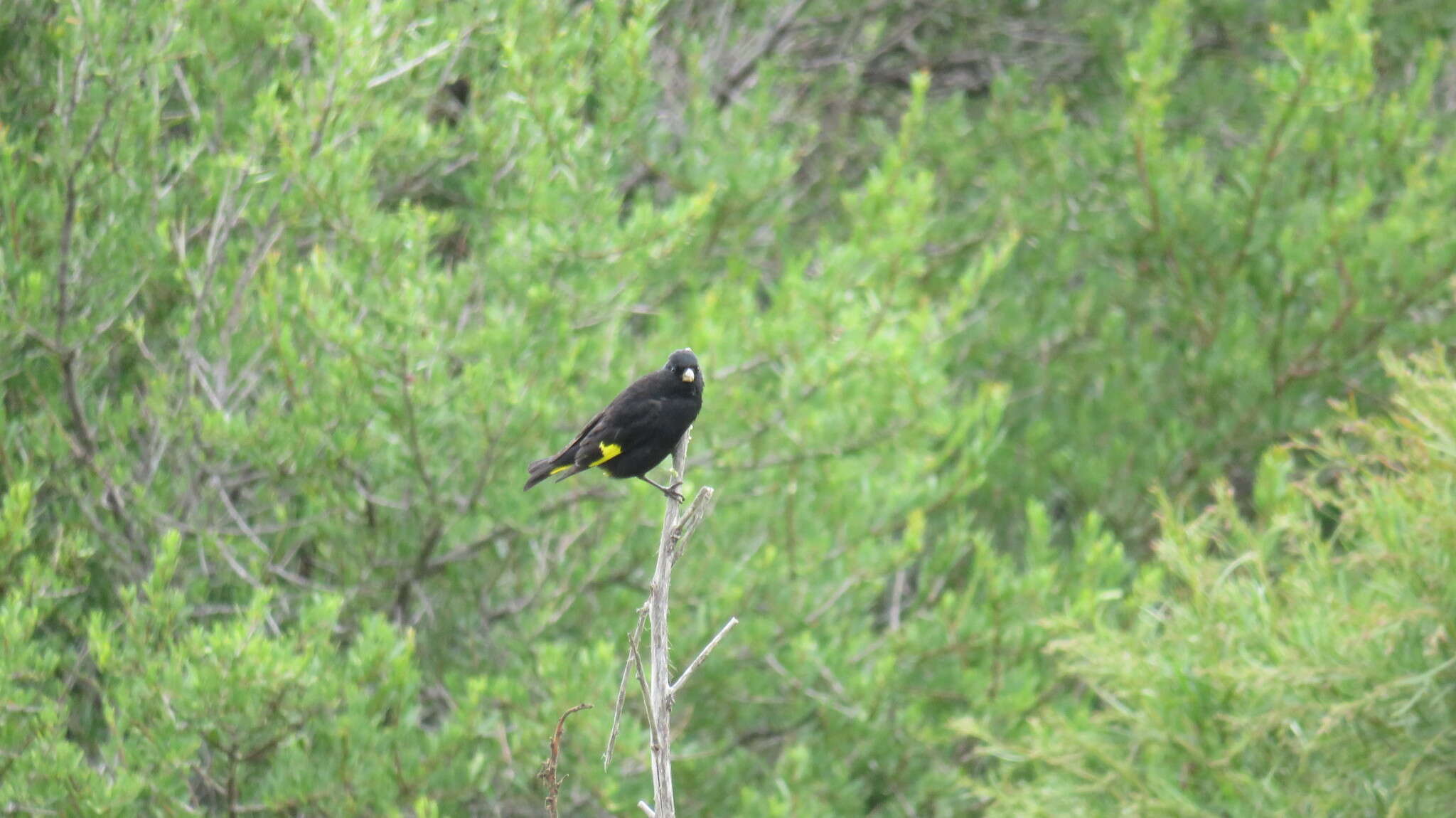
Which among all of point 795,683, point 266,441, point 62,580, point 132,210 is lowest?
point 795,683

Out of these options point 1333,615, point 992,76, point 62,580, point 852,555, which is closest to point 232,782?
point 62,580

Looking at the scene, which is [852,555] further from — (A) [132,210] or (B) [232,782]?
(A) [132,210]

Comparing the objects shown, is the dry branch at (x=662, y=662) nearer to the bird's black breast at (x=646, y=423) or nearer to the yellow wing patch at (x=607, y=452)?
the bird's black breast at (x=646, y=423)

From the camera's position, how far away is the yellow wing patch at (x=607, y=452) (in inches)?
176

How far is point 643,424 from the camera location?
440cm

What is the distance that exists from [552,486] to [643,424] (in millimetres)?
2809

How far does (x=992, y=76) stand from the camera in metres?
12.4

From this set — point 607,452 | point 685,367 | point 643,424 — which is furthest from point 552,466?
point 685,367

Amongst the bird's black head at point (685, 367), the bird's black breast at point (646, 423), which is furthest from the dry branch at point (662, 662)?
the bird's black head at point (685, 367)

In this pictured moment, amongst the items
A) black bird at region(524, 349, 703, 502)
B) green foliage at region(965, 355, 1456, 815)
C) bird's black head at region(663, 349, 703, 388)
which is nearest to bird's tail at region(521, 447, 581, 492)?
black bird at region(524, 349, 703, 502)

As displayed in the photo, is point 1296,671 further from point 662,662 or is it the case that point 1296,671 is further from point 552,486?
point 552,486

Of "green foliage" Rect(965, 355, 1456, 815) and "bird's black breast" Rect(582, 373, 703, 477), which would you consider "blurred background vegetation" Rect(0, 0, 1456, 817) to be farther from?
"bird's black breast" Rect(582, 373, 703, 477)

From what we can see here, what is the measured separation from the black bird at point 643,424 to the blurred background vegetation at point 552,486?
1.84 metres

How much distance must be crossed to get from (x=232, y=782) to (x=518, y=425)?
1.77 meters
